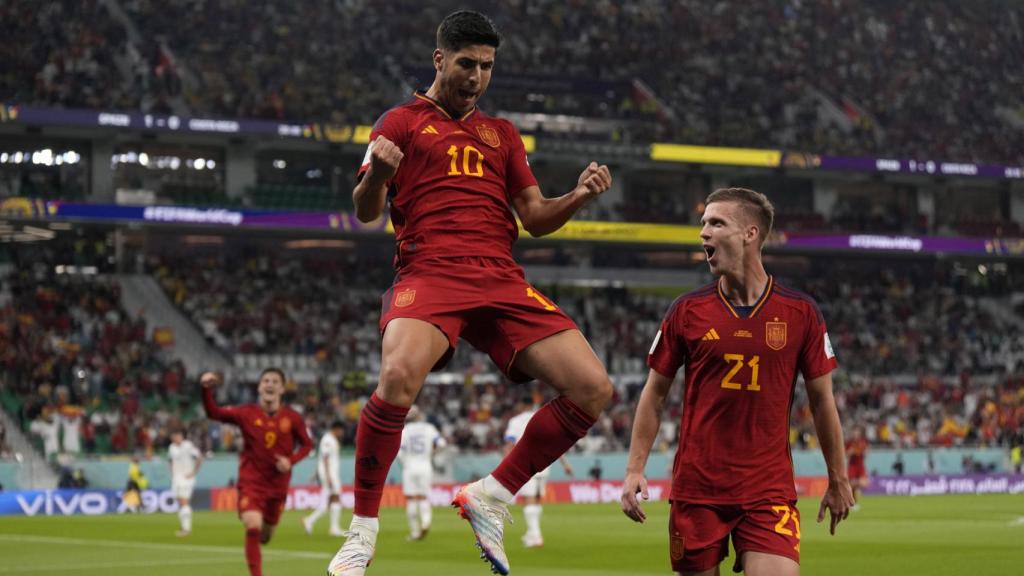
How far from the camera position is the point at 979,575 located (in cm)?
1725

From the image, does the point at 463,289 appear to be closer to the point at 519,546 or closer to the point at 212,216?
the point at 519,546

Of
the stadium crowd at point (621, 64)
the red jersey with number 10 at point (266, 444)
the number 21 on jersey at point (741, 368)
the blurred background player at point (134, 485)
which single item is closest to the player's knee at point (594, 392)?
the number 21 on jersey at point (741, 368)

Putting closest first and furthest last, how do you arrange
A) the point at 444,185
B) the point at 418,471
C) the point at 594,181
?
the point at 594,181 < the point at 444,185 < the point at 418,471

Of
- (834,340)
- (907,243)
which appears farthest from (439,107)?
(907,243)

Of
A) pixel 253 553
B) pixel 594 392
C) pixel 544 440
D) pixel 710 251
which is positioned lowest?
pixel 253 553

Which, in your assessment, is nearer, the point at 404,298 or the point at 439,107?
the point at 404,298

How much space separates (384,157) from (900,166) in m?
50.3

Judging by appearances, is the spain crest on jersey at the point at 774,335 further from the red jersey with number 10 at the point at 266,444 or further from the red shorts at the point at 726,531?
the red jersey with number 10 at the point at 266,444

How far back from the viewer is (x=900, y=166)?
181 feet

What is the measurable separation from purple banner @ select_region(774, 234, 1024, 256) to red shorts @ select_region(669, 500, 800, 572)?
46594 millimetres

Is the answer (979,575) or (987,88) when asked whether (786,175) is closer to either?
(987,88)

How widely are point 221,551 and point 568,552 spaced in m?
5.22

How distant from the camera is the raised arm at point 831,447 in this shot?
7.91 meters

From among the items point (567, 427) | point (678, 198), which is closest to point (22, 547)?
point (567, 427)
